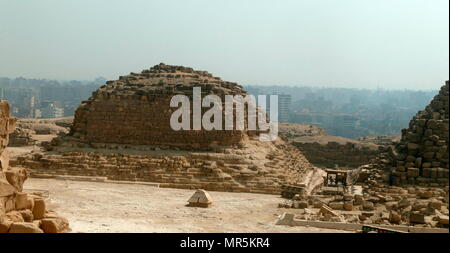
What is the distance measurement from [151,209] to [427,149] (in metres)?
10.2

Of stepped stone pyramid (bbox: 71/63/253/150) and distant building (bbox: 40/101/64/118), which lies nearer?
stepped stone pyramid (bbox: 71/63/253/150)

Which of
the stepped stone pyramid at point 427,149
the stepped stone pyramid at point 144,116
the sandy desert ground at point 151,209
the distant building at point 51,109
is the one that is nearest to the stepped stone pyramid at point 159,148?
the stepped stone pyramid at point 144,116

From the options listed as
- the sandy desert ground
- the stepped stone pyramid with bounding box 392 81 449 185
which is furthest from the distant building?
the stepped stone pyramid with bounding box 392 81 449 185

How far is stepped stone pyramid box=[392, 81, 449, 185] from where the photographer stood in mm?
20391

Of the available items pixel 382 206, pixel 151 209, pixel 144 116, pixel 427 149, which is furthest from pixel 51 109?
pixel 382 206

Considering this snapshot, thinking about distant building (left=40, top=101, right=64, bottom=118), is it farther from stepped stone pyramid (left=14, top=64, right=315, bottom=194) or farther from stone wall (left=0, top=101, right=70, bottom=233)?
stone wall (left=0, top=101, right=70, bottom=233)

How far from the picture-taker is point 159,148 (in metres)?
24.2

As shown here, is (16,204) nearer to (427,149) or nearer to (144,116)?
(427,149)

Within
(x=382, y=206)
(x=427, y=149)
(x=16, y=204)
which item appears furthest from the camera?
(x=427, y=149)

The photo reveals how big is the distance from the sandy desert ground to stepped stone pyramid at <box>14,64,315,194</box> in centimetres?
109

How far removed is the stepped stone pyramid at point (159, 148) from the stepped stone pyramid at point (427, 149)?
13.2 feet
